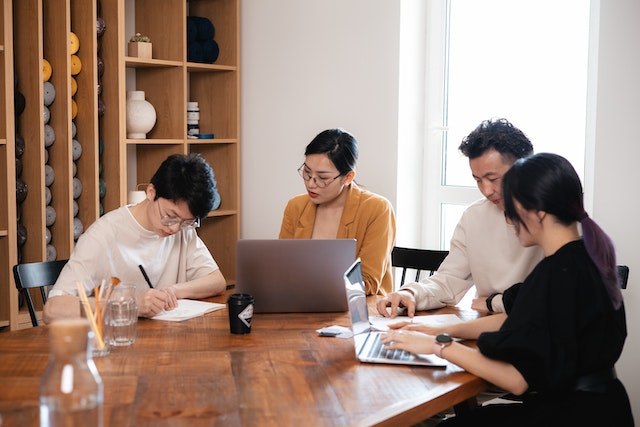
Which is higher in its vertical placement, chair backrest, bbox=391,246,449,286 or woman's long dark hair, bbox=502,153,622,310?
woman's long dark hair, bbox=502,153,622,310

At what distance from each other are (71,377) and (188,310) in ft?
4.49

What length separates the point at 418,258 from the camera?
3.30 m

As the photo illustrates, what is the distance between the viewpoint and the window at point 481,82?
3672 millimetres

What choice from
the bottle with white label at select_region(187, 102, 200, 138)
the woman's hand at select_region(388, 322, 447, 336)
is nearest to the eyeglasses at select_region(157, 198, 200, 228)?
the woman's hand at select_region(388, 322, 447, 336)

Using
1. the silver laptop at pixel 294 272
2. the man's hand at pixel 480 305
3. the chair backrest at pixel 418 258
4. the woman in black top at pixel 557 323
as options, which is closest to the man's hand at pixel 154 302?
the silver laptop at pixel 294 272

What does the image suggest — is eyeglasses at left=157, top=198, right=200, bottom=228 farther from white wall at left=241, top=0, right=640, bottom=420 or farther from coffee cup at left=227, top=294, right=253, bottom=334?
white wall at left=241, top=0, right=640, bottom=420

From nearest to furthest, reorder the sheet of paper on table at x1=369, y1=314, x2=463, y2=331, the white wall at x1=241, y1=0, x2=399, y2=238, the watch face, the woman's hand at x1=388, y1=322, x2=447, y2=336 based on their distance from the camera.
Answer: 1. the watch face
2. the woman's hand at x1=388, y1=322, x2=447, y2=336
3. the sheet of paper on table at x1=369, y1=314, x2=463, y2=331
4. the white wall at x1=241, y1=0, x2=399, y2=238

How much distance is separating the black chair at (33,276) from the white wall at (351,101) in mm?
1790

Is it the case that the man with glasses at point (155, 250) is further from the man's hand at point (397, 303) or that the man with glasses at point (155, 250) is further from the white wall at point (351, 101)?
the white wall at point (351, 101)

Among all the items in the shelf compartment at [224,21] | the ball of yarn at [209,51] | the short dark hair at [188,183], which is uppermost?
the shelf compartment at [224,21]

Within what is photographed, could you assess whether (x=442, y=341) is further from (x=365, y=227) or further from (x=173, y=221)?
(x=365, y=227)

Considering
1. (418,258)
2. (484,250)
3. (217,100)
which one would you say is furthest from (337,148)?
(217,100)

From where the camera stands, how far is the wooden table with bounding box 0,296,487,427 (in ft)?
5.39

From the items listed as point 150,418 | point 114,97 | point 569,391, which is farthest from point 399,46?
point 150,418
